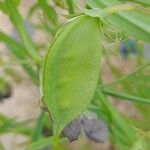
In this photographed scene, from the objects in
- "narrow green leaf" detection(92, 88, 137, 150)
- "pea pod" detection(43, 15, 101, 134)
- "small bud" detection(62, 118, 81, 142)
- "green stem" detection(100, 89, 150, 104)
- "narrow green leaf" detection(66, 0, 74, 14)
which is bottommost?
"narrow green leaf" detection(92, 88, 137, 150)

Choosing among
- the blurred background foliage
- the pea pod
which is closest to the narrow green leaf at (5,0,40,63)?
the blurred background foliage

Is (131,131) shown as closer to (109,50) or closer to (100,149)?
(109,50)

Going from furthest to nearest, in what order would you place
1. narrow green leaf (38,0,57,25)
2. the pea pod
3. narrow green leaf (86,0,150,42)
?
narrow green leaf (38,0,57,25) < narrow green leaf (86,0,150,42) < the pea pod

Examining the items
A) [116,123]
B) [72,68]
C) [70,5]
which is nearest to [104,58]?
[116,123]

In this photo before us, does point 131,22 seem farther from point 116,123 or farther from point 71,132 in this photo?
point 116,123

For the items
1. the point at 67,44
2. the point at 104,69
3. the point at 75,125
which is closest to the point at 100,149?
the point at 104,69

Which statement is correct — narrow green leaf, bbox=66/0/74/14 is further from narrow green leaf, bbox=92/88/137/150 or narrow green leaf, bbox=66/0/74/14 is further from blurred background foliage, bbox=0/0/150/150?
narrow green leaf, bbox=92/88/137/150

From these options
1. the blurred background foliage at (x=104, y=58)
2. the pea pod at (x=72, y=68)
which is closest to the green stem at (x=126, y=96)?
the blurred background foliage at (x=104, y=58)

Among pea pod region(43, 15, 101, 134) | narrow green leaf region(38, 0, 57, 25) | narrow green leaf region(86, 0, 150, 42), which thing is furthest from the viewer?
narrow green leaf region(38, 0, 57, 25)

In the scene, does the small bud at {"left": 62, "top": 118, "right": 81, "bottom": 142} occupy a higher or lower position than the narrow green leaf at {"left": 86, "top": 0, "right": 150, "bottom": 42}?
lower
